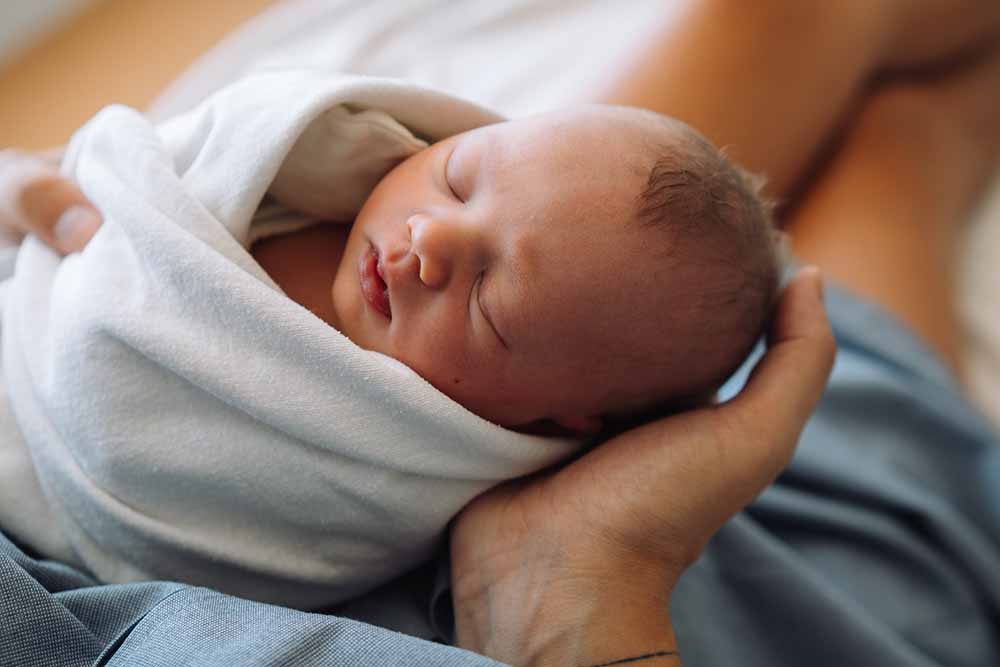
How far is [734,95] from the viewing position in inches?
45.1

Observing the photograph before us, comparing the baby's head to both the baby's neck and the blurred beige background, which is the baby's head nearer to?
the baby's neck

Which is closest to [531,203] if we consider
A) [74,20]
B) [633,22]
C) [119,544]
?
[119,544]

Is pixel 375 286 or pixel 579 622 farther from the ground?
pixel 375 286

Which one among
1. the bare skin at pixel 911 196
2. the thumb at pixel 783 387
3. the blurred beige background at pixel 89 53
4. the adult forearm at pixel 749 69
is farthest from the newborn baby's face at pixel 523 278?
the blurred beige background at pixel 89 53

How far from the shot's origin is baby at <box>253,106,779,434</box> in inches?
28.5

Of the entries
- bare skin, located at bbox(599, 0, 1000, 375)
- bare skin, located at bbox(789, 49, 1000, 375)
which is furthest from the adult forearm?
bare skin, located at bbox(789, 49, 1000, 375)

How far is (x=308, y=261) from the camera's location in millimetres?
869

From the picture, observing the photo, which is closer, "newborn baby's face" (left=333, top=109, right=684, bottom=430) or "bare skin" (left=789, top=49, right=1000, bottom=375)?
"newborn baby's face" (left=333, top=109, right=684, bottom=430)

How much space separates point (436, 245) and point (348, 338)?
115mm

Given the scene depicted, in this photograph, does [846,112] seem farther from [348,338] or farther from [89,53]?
[89,53]

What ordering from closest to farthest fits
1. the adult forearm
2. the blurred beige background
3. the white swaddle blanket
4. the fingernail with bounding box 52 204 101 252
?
the white swaddle blanket → the fingernail with bounding box 52 204 101 252 → the adult forearm → the blurred beige background

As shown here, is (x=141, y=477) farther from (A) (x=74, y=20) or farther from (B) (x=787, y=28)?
(A) (x=74, y=20)

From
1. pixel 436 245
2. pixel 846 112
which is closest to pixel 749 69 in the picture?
pixel 846 112

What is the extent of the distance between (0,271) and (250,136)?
0.33 metres
